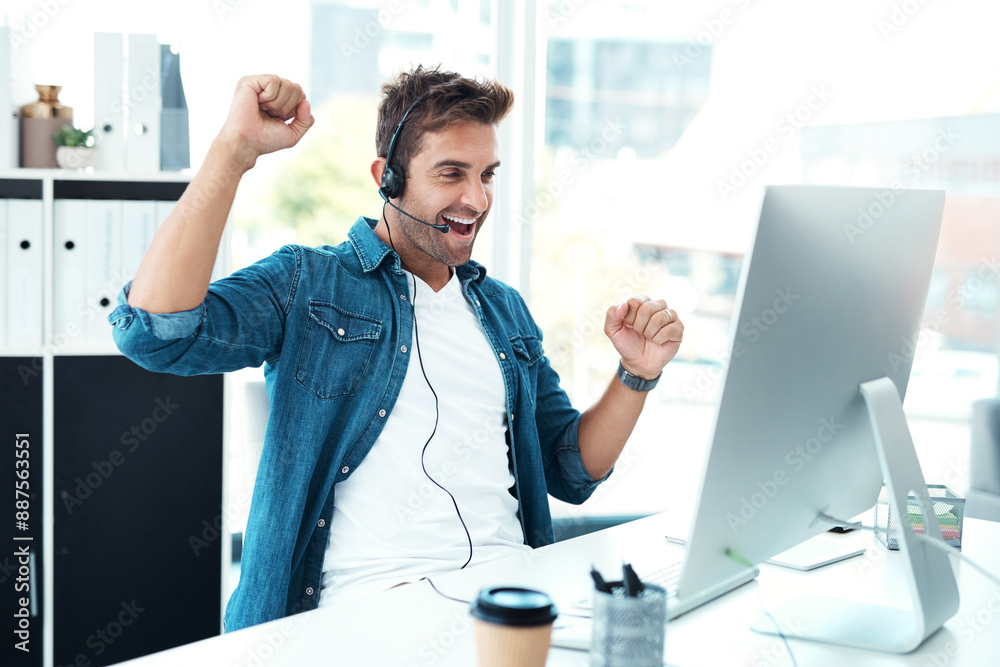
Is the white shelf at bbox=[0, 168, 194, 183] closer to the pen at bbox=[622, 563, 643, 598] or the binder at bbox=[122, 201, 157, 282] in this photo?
the binder at bbox=[122, 201, 157, 282]

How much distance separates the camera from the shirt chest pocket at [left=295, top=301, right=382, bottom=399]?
4.71 feet

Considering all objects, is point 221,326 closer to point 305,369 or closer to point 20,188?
point 305,369

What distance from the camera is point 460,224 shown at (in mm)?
1656

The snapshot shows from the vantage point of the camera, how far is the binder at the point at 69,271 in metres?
2.05

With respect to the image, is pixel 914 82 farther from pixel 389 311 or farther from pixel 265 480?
pixel 265 480

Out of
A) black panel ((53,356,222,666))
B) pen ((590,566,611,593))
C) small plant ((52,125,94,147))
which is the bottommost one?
black panel ((53,356,222,666))

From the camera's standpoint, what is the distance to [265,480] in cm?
139

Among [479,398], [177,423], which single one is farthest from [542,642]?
[177,423]

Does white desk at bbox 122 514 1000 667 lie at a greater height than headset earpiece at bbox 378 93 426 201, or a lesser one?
lesser

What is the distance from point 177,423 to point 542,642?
5.40 ft

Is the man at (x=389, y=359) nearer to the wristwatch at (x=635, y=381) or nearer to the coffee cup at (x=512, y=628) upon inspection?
the wristwatch at (x=635, y=381)

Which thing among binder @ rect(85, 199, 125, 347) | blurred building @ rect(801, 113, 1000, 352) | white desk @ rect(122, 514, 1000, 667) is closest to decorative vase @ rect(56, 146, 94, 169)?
binder @ rect(85, 199, 125, 347)

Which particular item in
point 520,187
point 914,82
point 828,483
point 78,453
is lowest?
point 78,453

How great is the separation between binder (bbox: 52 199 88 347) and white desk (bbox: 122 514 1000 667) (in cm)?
141
